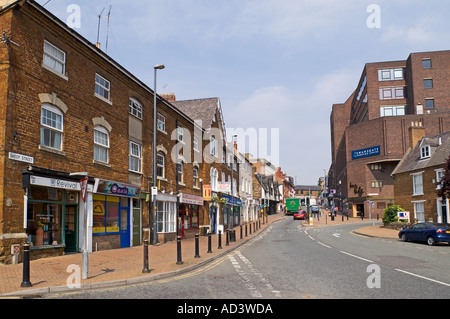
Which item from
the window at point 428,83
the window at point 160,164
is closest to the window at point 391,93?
the window at point 428,83

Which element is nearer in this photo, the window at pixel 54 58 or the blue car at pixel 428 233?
the window at pixel 54 58

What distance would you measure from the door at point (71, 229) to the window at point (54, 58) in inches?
219

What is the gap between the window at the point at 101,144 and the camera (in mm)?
17298

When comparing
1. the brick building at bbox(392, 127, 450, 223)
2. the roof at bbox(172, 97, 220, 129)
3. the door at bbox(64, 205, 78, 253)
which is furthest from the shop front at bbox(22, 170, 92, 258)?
the brick building at bbox(392, 127, 450, 223)

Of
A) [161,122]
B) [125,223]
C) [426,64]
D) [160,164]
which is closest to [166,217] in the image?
[160,164]

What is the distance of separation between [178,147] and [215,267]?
1470 cm

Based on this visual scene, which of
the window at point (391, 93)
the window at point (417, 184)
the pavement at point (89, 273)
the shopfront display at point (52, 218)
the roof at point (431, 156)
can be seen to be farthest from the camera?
the window at point (391, 93)

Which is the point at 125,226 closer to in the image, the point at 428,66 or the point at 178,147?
the point at 178,147

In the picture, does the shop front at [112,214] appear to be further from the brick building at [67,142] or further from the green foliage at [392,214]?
the green foliage at [392,214]

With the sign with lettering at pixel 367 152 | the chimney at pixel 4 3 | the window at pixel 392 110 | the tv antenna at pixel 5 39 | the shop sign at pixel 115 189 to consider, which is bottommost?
the shop sign at pixel 115 189

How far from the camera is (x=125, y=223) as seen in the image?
19781 mm

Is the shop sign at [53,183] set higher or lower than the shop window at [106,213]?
higher

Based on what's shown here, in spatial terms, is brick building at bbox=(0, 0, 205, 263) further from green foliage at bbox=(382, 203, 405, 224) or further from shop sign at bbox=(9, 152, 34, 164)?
green foliage at bbox=(382, 203, 405, 224)

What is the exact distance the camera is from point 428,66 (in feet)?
208
